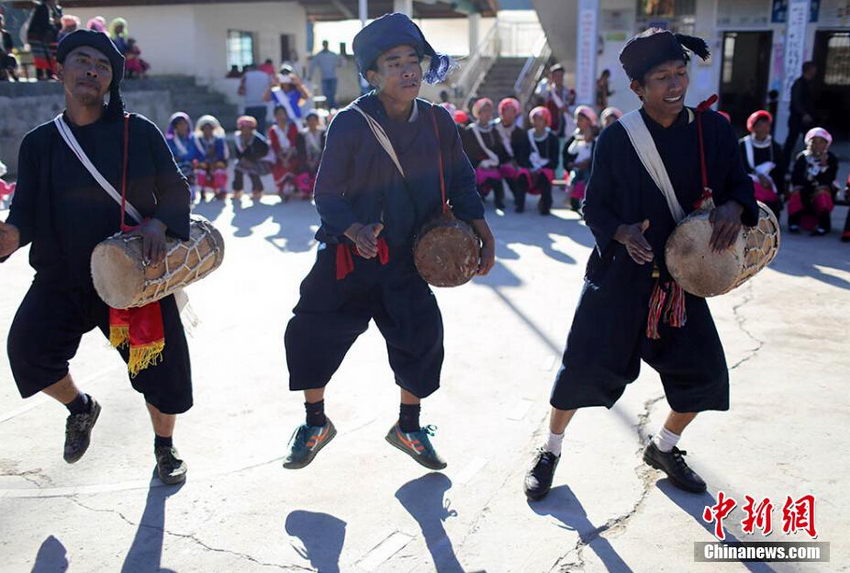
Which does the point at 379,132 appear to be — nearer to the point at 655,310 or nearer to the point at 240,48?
the point at 655,310

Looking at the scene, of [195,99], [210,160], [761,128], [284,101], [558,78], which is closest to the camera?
[761,128]

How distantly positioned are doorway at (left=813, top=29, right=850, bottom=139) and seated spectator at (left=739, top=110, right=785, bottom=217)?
1084 cm

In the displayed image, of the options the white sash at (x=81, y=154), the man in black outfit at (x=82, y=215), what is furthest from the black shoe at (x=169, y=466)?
the white sash at (x=81, y=154)

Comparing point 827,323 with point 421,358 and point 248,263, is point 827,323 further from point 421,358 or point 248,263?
point 248,263

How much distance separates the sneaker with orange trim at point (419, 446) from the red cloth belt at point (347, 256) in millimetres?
758

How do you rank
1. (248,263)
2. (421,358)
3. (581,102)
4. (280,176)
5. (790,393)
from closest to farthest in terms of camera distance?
(421,358) < (790,393) < (248,263) < (280,176) < (581,102)

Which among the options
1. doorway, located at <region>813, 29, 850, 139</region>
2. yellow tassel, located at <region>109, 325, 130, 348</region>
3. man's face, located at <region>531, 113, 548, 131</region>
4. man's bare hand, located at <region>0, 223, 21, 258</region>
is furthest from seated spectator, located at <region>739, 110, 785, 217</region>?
doorway, located at <region>813, 29, 850, 139</region>

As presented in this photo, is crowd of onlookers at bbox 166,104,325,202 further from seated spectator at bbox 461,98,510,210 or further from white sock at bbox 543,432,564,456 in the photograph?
white sock at bbox 543,432,564,456

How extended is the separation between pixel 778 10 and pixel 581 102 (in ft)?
15.6

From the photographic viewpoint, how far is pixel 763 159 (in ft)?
28.8

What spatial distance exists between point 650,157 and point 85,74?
2.16m

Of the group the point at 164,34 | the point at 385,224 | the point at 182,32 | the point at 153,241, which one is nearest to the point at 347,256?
the point at 385,224

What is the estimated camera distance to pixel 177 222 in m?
3.26

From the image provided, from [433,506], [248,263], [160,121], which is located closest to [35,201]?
[433,506]
